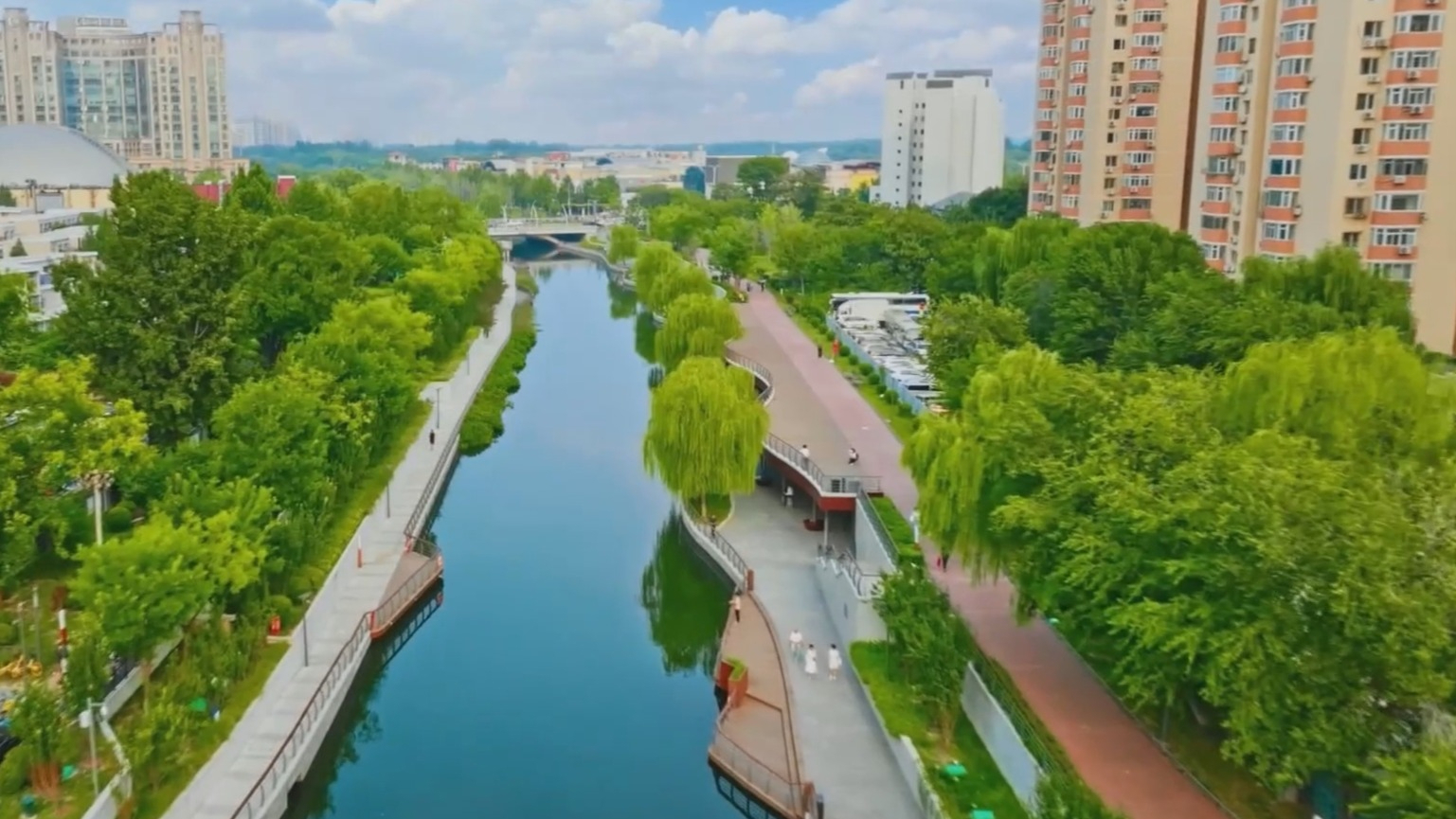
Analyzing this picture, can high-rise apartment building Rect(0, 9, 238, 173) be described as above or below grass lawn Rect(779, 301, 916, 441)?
above

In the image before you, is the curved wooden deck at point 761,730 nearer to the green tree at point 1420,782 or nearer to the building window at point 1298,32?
the green tree at point 1420,782

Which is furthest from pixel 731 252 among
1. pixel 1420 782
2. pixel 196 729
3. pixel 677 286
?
pixel 1420 782

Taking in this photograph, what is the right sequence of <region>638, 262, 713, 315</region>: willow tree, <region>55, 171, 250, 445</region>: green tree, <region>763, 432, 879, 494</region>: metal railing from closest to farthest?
<region>55, 171, 250, 445</region>: green tree → <region>763, 432, 879, 494</region>: metal railing → <region>638, 262, 713, 315</region>: willow tree

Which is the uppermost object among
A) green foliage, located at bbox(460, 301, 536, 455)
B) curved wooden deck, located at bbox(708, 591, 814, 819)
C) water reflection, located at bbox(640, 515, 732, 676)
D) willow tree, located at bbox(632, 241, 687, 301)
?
willow tree, located at bbox(632, 241, 687, 301)

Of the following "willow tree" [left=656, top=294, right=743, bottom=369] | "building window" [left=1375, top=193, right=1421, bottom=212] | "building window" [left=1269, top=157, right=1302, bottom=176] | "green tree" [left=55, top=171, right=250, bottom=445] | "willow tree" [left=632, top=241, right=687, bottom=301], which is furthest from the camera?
"willow tree" [left=632, top=241, right=687, bottom=301]

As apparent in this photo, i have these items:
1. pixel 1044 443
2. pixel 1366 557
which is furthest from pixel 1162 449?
pixel 1366 557

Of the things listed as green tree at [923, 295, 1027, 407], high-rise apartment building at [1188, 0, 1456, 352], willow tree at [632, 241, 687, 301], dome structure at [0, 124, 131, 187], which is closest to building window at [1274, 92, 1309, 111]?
high-rise apartment building at [1188, 0, 1456, 352]

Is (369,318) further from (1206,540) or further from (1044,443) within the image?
(1206,540)

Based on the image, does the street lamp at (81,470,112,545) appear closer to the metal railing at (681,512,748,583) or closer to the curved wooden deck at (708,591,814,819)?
the curved wooden deck at (708,591,814,819)
